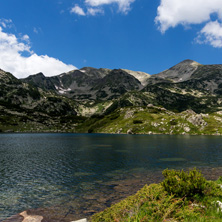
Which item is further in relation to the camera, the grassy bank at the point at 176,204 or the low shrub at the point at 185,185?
the low shrub at the point at 185,185

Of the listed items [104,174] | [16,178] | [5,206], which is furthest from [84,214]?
[16,178]

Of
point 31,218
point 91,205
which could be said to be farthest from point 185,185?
point 31,218

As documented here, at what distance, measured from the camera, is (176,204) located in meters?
14.9

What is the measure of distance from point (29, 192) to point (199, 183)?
2581 centimetres

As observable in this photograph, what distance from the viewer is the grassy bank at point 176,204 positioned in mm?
12867

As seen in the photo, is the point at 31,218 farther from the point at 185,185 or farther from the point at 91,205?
the point at 185,185

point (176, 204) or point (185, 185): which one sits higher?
point (185, 185)

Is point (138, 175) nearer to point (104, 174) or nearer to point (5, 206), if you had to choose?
point (104, 174)

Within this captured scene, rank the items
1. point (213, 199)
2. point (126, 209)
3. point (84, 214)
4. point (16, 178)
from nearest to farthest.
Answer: point (126, 209)
point (213, 199)
point (84, 214)
point (16, 178)

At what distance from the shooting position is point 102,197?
2550cm

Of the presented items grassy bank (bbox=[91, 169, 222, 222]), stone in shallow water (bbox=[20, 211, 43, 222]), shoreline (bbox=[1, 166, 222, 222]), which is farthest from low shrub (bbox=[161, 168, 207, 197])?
stone in shallow water (bbox=[20, 211, 43, 222])

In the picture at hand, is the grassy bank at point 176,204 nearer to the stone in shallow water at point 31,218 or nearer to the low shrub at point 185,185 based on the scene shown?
the low shrub at point 185,185

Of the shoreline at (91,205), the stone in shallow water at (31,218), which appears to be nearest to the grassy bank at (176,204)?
the shoreline at (91,205)

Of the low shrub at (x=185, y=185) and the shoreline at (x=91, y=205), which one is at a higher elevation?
the low shrub at (x=185, y=185)
